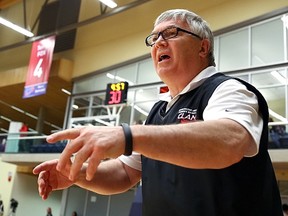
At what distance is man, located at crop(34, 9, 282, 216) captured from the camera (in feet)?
3.47

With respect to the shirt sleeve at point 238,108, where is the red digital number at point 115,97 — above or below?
above

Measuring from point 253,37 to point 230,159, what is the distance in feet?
37.6

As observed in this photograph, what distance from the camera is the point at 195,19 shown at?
5.86ft

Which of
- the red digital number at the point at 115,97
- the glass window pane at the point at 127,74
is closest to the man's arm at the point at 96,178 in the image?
the red digital number at the point at 115,97

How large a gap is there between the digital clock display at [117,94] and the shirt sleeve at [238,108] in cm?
1101

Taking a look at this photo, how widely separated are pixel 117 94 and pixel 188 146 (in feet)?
37.8

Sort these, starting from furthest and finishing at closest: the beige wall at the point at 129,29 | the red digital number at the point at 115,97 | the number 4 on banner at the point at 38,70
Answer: the number 4 on banner at the point at 38,70 → the red digital number at the point at 115,97 → the beige wall at the point at 129,29

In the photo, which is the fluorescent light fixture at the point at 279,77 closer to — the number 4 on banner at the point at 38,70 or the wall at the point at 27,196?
the number 4 on banner at the point at 38,70

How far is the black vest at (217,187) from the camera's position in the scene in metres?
1.35

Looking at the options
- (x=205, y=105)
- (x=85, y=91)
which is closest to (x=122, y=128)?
(x=205, y=105)

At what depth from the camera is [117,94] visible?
1255 centimetres

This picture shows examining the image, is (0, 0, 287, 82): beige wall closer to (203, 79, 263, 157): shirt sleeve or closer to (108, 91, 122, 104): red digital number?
(108, 91, 122, 104): red digital number

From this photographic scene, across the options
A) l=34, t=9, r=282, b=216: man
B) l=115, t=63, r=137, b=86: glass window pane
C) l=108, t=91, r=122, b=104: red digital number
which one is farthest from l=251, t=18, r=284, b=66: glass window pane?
l=34, t=9, r=282, b=216: man

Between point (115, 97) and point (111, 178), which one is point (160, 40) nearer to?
point (111, 178)
